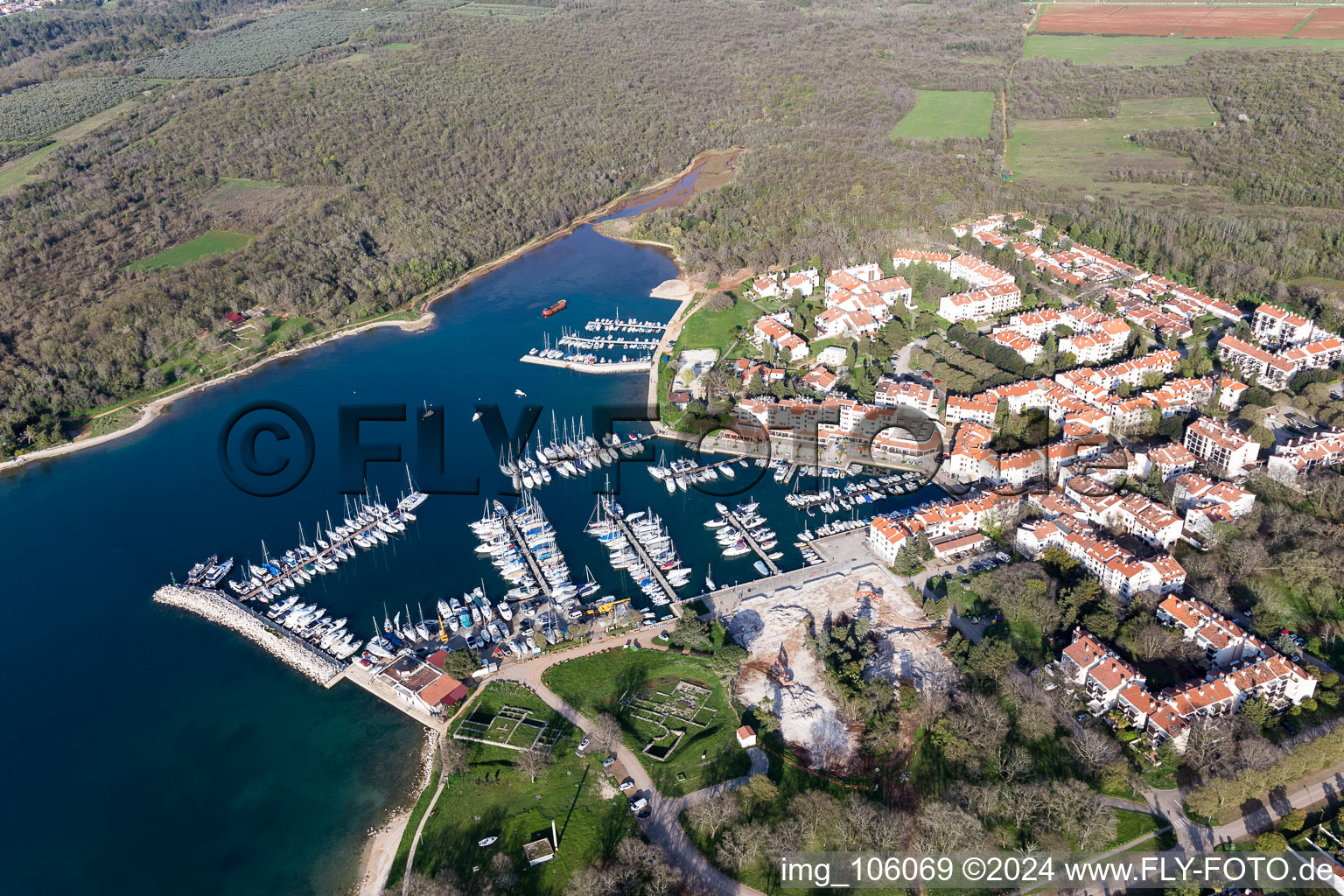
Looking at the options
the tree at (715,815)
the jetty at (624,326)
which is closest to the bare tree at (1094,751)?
the tree at (715,815)

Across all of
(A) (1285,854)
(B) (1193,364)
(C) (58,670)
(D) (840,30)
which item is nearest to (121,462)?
(C) (58,670)

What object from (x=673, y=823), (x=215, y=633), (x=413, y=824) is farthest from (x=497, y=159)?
(x=673, y=823)

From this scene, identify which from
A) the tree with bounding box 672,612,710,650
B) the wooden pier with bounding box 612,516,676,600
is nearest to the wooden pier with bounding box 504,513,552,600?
the wooden pier with bounding box 612,516,676,600

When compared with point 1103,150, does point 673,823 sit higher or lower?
lower

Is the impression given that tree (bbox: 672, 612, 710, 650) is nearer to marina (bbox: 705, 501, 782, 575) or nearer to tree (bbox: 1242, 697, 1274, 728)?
marina (bbox: 705, 501, 782, 575)

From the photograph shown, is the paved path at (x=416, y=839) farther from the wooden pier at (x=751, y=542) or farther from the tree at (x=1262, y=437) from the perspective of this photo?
the tree at (x=1262, y=437)

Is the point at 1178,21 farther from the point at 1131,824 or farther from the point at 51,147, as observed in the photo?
the point at 51,147

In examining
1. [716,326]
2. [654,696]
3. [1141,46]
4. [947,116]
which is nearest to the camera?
[654,696]

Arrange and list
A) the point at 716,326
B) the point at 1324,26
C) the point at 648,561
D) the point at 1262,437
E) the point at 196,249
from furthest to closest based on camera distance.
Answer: the point at 1324,26, the point at 196,249, the point at 716,326, the point at 1262,437, the point at 648,561

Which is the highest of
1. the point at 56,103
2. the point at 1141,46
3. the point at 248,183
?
the point at 1141,46
